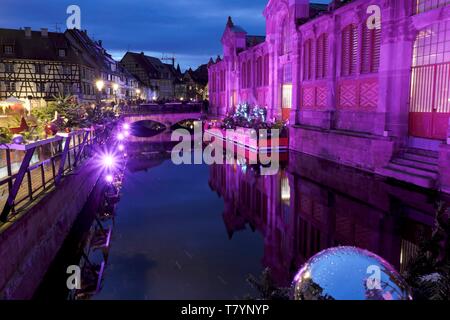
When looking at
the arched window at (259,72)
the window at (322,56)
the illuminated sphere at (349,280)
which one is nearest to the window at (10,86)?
the arched window at (259,72)

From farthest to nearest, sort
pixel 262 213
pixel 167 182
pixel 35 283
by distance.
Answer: pixel 167 182 < pixel 262 213 < pixel 35 283

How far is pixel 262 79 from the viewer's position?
36875 millimetres

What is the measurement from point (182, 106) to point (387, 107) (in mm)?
40733

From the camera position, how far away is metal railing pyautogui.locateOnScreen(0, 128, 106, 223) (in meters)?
6.80

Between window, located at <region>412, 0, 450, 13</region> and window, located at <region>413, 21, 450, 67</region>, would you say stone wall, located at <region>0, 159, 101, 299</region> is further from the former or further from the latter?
window, located at <region>412, 0, 450, 13</region>

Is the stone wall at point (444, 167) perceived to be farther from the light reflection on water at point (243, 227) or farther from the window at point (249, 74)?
the window at point (249, 74)

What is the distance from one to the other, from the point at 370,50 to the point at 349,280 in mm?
19380

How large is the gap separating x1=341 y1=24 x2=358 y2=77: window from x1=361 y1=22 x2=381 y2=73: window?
33.4 inches

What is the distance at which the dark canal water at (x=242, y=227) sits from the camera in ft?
25.7

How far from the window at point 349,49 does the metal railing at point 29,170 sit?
16.3 m

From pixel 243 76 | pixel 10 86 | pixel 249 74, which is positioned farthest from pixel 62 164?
pixel 10 86

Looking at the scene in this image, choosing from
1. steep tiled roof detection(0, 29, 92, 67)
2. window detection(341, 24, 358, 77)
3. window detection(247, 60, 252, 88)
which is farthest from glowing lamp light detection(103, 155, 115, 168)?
steep tiled roof detection(0, 29, 92, 67)
